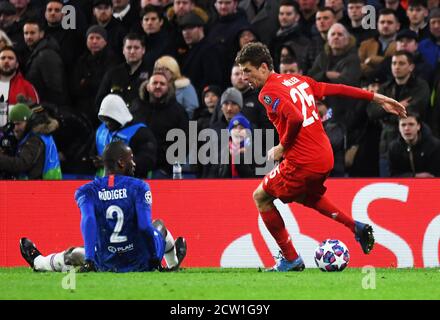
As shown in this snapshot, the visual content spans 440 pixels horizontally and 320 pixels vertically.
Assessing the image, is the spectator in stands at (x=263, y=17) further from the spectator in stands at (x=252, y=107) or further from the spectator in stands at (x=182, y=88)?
the spectator in stands at (x=182, y=88)

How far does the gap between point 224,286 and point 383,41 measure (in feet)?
23.6

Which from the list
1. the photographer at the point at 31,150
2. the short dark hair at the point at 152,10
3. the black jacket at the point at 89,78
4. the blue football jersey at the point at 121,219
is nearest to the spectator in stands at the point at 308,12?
the short dark hair at the point at 152,10

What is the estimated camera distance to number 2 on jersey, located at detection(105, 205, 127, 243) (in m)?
10.2

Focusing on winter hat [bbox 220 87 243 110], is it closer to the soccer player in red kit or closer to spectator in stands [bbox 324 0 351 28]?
spectator in stands [bbox 324 0 351 28]

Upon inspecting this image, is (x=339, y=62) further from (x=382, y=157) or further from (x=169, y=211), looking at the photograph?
(x=169, y=211)

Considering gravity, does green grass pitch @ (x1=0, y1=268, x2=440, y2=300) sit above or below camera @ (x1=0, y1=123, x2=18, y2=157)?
below

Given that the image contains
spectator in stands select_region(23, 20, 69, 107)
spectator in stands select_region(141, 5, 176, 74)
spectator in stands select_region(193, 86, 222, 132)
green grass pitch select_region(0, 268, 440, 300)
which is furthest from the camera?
spectator in stands select_region(141, 5, 176, 74)

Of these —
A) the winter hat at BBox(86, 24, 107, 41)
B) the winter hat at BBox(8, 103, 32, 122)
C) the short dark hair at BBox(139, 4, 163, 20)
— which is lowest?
the winter hat at BBox(8, 103, 32, 122)

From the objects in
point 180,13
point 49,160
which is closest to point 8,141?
point 49,160

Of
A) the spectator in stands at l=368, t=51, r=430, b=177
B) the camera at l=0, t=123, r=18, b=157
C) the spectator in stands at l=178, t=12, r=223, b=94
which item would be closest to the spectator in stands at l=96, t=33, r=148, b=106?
the spectator in stands at l=178, t=12, r=223, b=94

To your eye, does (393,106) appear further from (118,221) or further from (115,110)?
(115,110)

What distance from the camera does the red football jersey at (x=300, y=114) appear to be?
10.1m

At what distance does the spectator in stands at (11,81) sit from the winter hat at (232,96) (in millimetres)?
2719

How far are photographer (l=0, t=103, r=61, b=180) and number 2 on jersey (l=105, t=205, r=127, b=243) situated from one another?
377 centimetres
